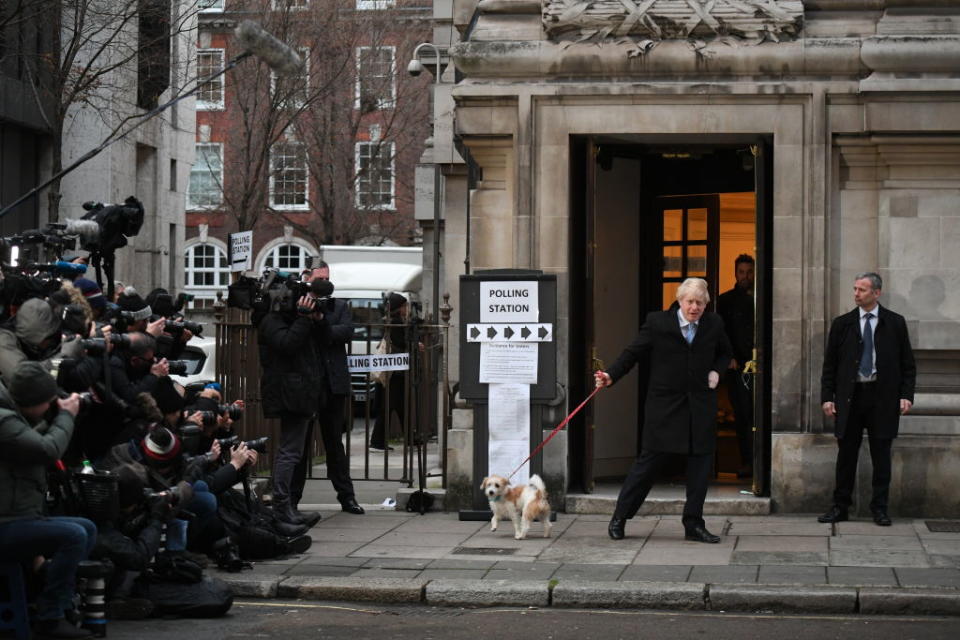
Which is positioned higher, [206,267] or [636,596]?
[206,267]

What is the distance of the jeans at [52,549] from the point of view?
26.7 feet

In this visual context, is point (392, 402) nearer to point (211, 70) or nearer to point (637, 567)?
point (637, 567)

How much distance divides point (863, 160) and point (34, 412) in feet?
24.7

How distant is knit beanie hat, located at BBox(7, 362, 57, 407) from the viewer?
26.4 ft

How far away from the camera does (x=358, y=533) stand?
12.3m

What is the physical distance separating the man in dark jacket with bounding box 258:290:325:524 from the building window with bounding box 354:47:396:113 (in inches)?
1191

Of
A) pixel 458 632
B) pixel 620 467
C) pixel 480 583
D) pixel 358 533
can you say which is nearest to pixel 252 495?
pixel 358 533

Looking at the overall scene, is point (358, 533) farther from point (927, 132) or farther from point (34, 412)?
point (927, 132)

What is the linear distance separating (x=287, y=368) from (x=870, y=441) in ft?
15.0

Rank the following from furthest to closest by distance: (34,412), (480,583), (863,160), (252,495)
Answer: (863,160) < (252,495) < (480,583) < (34,412)

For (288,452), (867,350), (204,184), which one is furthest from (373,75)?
(867,350)

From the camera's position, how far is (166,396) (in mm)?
10102

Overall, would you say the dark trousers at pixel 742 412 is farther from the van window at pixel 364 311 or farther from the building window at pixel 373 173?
the building window at pixel 373 173

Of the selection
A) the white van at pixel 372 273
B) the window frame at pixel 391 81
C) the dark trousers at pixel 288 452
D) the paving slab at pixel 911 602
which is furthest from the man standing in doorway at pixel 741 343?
the window frame at pixel 391 81
